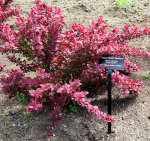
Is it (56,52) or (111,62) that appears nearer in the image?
(111,62)

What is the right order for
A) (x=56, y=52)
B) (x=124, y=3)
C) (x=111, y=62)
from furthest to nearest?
(x=124, y=3) < (x=56, y=52) < (x=111, y=62)

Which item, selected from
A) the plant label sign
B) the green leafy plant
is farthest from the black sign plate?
the green leafy plant

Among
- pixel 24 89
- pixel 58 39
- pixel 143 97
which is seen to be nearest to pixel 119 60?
pixel 58 39

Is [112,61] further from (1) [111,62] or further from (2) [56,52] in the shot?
(2) [56,52]

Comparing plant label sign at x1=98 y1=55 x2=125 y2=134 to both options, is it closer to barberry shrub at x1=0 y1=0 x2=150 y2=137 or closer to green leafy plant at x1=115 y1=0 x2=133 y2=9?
barberry shrub at x1=0 y1=0 x2=150 y2=137

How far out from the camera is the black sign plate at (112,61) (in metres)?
2.34

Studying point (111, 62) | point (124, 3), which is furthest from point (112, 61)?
point (124, 3)

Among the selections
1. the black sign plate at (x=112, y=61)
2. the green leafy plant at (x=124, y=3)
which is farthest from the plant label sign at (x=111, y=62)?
the green leafy plant at (x=124, y=3)

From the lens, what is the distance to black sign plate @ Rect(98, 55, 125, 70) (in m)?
2.34

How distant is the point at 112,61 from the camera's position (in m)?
2.38

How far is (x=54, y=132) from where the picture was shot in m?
2.53

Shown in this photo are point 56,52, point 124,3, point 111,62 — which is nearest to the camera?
point 111,62

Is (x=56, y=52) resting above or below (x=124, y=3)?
below

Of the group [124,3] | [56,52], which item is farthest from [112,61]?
[124,3]
